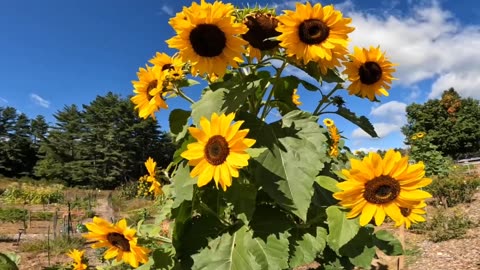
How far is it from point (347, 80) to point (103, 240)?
111 centimetres

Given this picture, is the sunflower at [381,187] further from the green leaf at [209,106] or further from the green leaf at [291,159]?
the green leaf at [209,106]

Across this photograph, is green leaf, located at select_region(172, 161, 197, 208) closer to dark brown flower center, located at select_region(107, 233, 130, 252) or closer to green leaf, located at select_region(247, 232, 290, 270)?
green leaf, located at select_region(247, 232, 290, 270)

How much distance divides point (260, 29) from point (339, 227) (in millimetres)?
689

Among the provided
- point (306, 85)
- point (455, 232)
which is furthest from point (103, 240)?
point (455, 232)

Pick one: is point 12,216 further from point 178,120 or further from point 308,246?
point 308,246

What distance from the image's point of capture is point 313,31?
144 centimetres

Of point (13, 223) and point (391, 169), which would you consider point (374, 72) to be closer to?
point (391, 169)

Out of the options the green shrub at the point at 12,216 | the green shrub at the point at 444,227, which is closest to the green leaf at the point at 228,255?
the green shrub at the point at 444,227

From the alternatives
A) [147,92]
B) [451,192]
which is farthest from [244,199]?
[451,192]

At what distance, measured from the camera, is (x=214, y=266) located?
1370 millimetres

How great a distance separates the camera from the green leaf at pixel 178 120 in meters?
1.59

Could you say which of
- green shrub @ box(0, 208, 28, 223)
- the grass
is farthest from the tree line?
the grass

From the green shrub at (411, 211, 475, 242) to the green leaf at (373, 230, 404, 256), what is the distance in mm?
6513

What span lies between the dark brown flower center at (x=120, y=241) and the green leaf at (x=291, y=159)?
2.13ft
